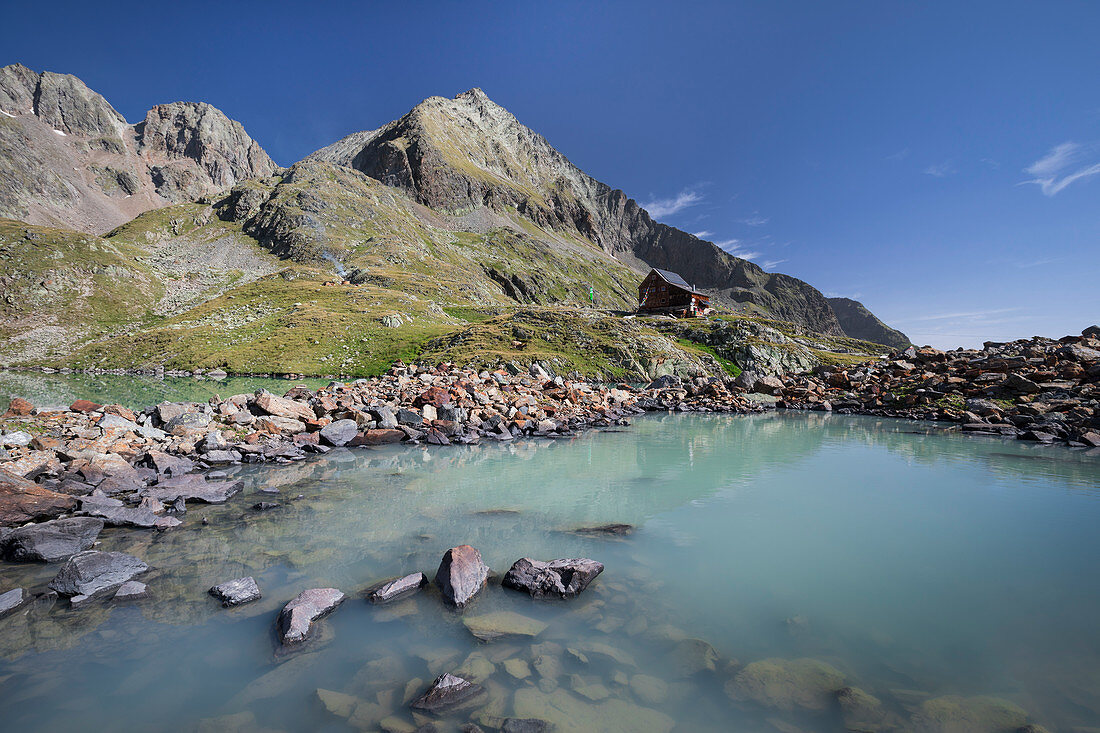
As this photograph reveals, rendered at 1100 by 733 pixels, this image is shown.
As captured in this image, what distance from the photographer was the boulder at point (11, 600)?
704 centimetres

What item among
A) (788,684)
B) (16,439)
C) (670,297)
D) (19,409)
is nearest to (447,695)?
(788,684)

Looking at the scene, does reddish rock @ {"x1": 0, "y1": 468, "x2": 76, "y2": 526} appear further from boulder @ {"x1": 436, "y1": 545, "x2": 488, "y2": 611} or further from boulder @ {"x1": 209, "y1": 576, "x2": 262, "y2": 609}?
boulder @ {"x1": 436, "y1": 545, "x2": 488, "y2": 611}

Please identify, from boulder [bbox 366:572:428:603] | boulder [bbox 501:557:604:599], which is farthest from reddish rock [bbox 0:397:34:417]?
boulder [bbox 501:557:604:599]

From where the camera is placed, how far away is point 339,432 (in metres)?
21.1

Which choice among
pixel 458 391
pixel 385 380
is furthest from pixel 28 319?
pixel 458 391

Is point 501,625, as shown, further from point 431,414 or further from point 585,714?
point 431,414

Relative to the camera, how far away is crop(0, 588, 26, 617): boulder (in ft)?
23.1

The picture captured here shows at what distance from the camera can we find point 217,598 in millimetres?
7617

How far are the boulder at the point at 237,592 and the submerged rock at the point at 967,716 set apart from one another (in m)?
9.76

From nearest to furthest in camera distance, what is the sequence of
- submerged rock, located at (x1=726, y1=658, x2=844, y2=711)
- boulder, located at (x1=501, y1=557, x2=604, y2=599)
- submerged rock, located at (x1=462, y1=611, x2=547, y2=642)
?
submerged rock, located at (x1=726, y1=658, x2=844, y2=711), submerged rock, located at (x1=462, y1=611, x2=547, y2=642), boulder, located at (x1=501, y1=557, x2=604, y2=599)

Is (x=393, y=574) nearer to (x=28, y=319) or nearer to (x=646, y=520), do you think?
(x=646, y=520)

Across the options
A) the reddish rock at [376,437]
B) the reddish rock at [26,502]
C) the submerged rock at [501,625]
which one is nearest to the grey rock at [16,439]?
the reddish rock at [26,502]

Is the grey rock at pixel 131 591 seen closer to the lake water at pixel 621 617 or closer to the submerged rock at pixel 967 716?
the lake water at pixel 621 617

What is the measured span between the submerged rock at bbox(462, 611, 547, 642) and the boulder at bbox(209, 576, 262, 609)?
12.7 feet
